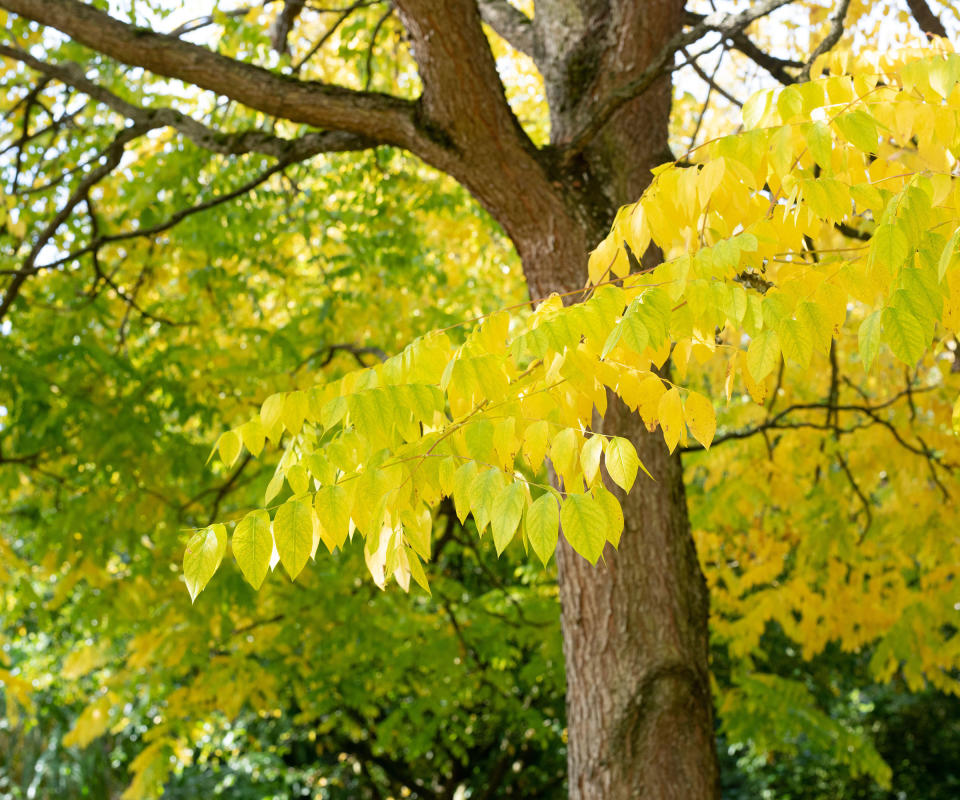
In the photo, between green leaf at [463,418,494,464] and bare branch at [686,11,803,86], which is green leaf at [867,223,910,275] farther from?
bare branch at [686,11,803,86]

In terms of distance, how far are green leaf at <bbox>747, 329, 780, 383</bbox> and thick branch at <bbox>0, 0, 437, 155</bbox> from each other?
168 centimetres

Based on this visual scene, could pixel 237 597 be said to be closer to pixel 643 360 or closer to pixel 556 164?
pixel 556 164

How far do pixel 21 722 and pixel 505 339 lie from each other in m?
9.74

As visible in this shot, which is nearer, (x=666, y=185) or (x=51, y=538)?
(x=666, y=185)

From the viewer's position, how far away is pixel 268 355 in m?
5.01

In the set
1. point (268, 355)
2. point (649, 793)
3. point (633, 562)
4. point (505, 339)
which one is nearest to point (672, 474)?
point (633, 562)

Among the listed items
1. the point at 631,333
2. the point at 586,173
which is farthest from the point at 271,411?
the point at 586,173

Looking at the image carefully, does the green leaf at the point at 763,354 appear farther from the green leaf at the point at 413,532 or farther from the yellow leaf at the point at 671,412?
the green leaf at the point at 413,532

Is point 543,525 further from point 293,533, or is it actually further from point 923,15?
point 923,15

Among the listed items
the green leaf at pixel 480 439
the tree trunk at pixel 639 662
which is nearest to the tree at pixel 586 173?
the tree trunk at pixel 639 662

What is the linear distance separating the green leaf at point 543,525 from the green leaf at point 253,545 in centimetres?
41

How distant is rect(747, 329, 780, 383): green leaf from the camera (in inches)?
58.9

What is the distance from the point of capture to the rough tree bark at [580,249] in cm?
279

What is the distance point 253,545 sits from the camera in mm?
1476
